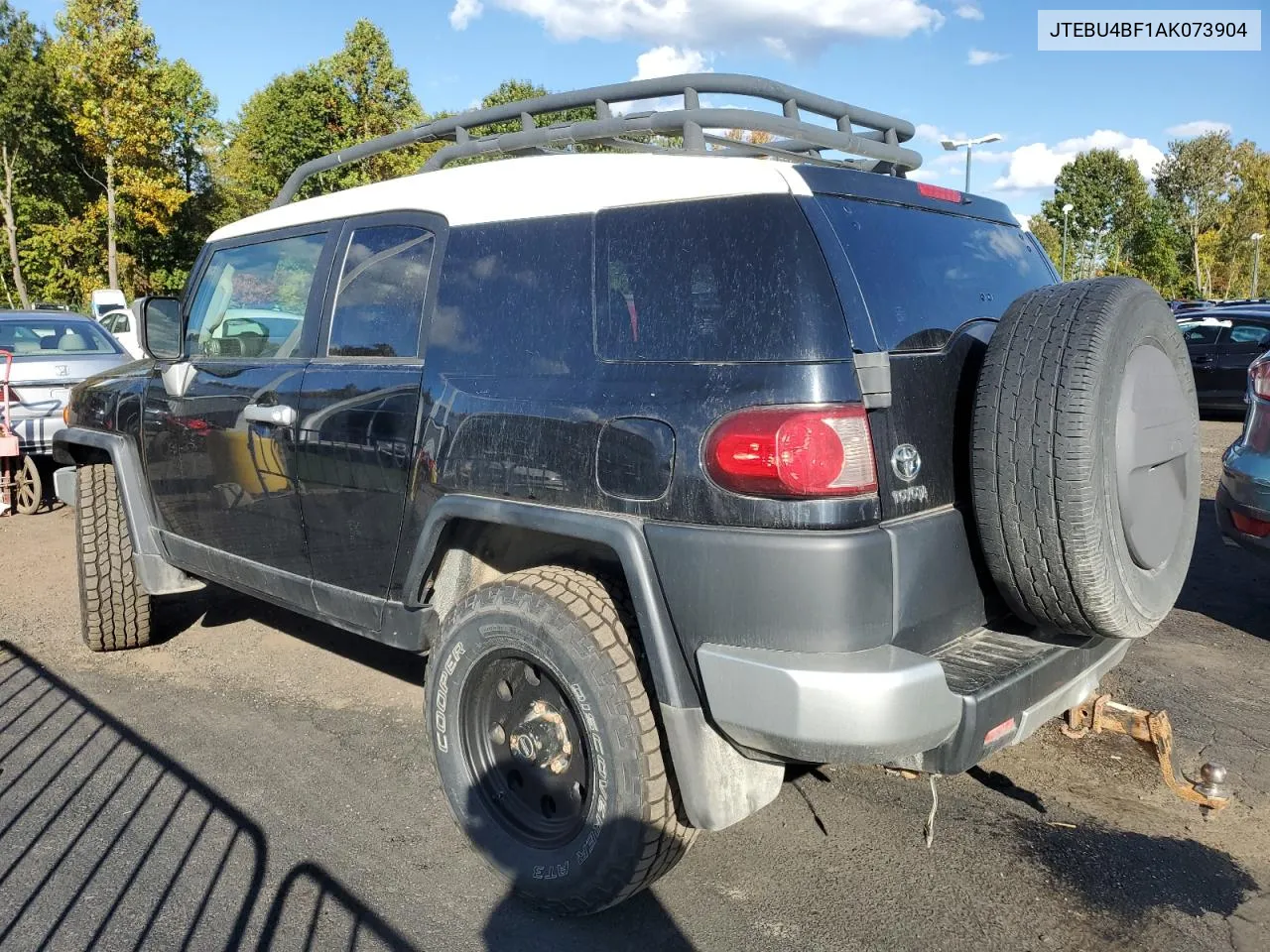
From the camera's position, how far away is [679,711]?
2.41 meters

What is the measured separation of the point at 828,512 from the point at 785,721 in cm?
49

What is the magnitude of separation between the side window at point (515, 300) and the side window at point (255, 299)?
2.79 ft

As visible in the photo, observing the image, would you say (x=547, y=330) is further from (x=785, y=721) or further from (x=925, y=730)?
(x=925, y=730)

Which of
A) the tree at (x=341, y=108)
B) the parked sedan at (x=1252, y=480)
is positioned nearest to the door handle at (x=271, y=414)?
the parked sedan at (x=1252, y=480)

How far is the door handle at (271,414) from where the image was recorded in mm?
3488

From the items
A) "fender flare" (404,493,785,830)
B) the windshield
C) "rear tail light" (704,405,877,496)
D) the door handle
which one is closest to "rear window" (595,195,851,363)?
"rear tail light" (704,405,877,496)

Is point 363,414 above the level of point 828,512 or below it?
above

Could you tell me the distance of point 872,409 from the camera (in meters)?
2.33

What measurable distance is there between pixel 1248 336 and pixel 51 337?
15.1 metres

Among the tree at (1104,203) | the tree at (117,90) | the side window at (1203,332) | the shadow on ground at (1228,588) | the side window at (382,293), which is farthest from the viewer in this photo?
the tree at (1104,203)

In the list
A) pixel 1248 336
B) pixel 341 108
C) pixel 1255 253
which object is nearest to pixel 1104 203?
pixel 1255 253

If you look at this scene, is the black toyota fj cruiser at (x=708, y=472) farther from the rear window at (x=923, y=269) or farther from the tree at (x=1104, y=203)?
the tree at (x=1104, y=203)

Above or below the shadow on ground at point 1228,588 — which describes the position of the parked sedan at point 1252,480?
above

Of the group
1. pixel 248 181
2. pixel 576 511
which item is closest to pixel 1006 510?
pixel 576 511
